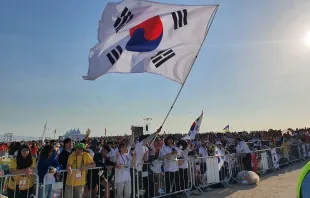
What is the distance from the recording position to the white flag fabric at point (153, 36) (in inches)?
292

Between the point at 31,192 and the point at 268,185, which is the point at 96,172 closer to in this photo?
the point at 31,192

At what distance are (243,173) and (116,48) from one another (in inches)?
284

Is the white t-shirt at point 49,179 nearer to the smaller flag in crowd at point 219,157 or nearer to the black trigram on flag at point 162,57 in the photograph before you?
the black trigram on flag at point 162,57

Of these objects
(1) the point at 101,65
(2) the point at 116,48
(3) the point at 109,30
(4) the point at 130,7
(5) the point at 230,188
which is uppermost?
(4) the point at 130,7

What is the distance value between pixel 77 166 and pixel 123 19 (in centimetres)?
404

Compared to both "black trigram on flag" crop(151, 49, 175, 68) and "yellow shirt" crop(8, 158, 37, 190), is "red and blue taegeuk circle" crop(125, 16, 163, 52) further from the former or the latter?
"yellow shirt" crop(8, 158, 37, 190)

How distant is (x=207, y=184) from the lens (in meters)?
10.1

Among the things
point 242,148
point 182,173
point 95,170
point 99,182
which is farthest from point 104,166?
point 242,148

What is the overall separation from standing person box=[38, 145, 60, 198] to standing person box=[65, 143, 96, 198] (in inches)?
14.2

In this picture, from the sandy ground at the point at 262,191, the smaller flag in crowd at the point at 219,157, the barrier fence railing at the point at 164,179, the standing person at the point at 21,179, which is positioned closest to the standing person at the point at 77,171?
the standing person at the point at 21,179

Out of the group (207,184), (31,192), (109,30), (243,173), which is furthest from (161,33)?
(243,173)

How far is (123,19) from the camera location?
7.52 metres

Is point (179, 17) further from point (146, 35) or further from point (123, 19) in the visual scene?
point (123, 19)

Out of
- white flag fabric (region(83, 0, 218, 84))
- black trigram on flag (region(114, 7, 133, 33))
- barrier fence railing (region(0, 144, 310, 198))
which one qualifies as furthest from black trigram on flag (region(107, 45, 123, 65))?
barrier fence railing (region(0, 144, 310, 198))
